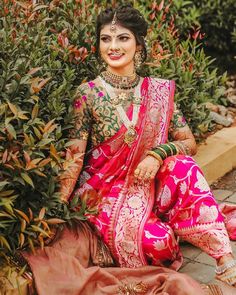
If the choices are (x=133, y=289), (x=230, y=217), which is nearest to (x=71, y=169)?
(x=133, y=289)

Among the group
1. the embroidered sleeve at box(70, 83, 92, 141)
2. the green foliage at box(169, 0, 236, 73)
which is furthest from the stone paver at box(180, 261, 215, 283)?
the green foliage at box(169, 0, 236, 73)

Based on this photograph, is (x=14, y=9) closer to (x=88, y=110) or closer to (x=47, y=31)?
(x=47, y=31)

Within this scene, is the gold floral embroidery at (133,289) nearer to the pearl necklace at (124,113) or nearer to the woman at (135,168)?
the woman at (135,168)

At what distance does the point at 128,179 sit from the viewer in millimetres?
3652

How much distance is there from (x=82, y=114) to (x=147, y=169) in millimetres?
473

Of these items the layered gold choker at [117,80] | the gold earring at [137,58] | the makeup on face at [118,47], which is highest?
the makeup on face at [118,47]

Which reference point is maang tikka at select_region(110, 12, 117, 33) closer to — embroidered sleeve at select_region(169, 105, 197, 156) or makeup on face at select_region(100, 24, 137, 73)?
makeup on face at select_region(100, 24, 137, 73)

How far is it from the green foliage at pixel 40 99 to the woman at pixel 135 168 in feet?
0.47

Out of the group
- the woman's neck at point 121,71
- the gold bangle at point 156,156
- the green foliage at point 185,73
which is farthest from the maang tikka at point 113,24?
the green foliage at point 185,73

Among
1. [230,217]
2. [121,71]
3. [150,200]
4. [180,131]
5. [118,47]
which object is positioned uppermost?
[118,47]

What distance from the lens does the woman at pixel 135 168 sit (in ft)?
11.5

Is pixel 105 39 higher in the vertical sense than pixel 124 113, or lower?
higher

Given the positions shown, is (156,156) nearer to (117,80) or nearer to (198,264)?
(117,80)

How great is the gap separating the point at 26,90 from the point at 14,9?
42.5 inches
